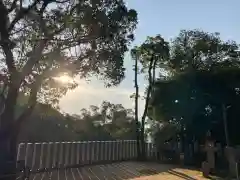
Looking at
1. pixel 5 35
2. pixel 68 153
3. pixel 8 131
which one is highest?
pixel 5 35

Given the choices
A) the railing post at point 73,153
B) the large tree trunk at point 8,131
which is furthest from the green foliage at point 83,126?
the large tree trunk at point 8,131

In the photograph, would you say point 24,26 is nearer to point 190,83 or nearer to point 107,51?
point 107,51

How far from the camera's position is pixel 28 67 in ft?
41.7

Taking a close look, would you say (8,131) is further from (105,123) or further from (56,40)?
(105,123)

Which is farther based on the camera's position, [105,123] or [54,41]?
[105,123]

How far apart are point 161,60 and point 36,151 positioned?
14990mm

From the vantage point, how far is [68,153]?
1881cm

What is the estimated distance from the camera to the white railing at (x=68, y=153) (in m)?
16.4

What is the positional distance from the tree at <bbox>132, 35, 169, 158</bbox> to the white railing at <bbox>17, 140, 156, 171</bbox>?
370 cm

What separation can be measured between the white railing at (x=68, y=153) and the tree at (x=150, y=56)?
12.1ft

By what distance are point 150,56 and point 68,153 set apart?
11.8 metres

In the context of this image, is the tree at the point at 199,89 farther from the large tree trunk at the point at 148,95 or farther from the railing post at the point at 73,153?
the railing post at the point at 73,153

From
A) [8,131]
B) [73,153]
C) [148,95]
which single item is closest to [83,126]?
[148,95]

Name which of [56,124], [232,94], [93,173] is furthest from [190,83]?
[56,124]
